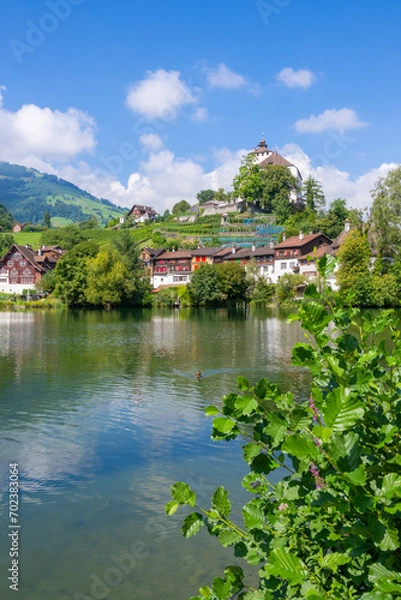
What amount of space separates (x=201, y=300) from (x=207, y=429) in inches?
3119

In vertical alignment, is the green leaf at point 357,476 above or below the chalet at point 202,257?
below

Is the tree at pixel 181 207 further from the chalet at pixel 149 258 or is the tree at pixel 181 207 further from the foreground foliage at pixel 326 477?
the foreground foliage at pixel 326 477

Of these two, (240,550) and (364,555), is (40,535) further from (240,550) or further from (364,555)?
(364,555)

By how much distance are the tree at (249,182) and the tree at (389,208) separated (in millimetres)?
73555

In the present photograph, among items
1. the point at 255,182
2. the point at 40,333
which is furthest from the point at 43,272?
the point at 40,333

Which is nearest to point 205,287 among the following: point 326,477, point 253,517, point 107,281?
point 107,281

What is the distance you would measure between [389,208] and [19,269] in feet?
286

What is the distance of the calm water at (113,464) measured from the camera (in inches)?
387

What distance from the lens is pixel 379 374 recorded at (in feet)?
14.4

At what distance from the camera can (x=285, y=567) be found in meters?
3.41

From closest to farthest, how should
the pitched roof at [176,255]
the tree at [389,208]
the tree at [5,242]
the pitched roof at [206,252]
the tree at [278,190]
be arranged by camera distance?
the tree at [389,208]
the pitched roof at [206,252]
the pitched roof at [176,255]
the tree at [278,190]
the tree at [5,242]

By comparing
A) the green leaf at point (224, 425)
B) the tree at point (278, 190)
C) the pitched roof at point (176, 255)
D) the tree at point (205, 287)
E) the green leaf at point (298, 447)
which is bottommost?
the green leaf at point (224, 425)

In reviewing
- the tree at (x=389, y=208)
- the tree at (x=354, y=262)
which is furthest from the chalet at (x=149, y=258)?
the tree at (x=389, y=208)

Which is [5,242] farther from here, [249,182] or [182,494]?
[182,494]
